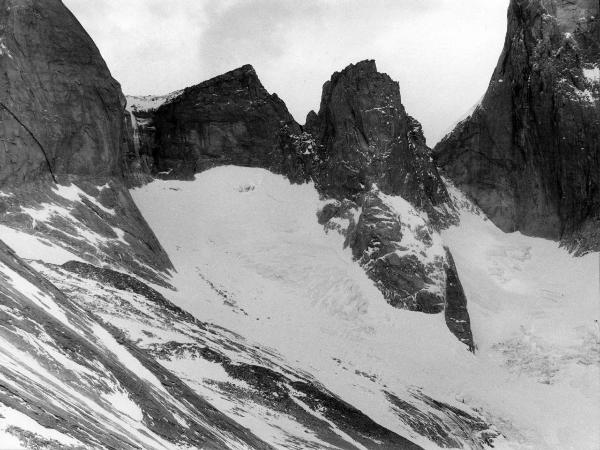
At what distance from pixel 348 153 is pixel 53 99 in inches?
1235

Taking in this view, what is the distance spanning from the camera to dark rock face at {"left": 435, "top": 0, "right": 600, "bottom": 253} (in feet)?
339

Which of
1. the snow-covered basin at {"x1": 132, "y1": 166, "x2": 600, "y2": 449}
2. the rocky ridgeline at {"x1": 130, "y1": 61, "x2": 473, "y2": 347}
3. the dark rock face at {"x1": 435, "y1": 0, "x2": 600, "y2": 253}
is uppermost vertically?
the dark rock face at {"x1": 435, "y1": 0, "x2": 600, "y2": 253}

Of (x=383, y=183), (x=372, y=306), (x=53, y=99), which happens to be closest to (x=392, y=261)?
(x=372, y=306)

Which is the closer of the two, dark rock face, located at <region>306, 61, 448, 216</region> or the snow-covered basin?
the snow-covered basin

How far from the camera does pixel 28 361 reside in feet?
113

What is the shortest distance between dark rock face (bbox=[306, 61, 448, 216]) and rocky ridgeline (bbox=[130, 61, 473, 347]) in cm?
12

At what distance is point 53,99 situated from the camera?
84.3m

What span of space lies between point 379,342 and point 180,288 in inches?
656

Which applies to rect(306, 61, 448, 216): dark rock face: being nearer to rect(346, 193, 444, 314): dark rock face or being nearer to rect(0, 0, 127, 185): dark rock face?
rect(346, 193, 444, 314): dark rock face

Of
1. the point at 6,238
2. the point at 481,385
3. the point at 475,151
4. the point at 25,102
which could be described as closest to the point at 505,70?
the point at 475,151

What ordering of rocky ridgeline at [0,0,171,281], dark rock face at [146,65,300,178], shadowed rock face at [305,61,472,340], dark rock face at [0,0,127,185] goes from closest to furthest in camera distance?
rocky ridgeline at [0,0,171,281] < dark rock face at [0,0,127,185] < shadowed rock face at [305,61,472,340] < dark rock face at [146,65,300,178]

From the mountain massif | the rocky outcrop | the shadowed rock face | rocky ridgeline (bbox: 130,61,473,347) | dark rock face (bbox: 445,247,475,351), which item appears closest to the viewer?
the mountain massif

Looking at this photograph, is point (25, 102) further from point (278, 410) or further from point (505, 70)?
point (505, 70)

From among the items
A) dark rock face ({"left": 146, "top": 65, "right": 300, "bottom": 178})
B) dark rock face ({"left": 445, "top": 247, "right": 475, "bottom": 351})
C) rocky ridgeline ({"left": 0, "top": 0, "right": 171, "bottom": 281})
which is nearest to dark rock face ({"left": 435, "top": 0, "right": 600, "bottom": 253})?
dark rock face ({"left": 445, "top": 247, "right": 475, "bottom": 351})
